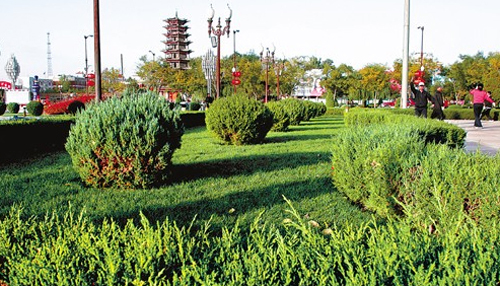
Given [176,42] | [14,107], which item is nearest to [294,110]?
[14,107]

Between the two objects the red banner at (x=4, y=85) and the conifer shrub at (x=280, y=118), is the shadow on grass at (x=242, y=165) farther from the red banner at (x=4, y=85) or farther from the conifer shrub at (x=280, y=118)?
the red banner at (x=4, y=85)

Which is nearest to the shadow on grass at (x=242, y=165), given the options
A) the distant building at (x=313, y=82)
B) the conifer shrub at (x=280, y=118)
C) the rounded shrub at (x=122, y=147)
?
the rounded shrub at (x=122, y=147)

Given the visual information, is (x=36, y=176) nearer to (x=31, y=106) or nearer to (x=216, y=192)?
(x=216, y=192)

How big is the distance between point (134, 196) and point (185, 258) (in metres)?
3.88

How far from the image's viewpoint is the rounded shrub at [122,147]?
6.27m

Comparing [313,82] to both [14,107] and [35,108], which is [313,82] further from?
[35,108]

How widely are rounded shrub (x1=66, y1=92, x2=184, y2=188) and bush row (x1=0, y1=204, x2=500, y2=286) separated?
3.95 m

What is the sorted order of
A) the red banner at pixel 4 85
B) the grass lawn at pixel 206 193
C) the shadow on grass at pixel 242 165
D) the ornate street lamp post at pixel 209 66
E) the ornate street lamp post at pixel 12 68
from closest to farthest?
1. the grass lawn at pixel 206 193
2. the shadow on grass at pixel 242 165
3. the red banner at pixel 4 85
4. the ornate street lamp post at pixel 209 66
5. the ornate street lamp post at pixel 12 68

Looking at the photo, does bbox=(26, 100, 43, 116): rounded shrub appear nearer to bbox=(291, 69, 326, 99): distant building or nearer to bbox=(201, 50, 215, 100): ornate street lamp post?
bbox=(201, 50, 215, 100): ornate street lamp post

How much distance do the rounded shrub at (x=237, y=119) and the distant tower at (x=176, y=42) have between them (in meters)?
75.1

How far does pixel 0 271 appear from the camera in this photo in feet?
8.11

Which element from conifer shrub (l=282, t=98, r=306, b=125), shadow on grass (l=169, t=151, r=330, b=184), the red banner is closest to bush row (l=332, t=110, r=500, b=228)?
shadow on grass (l=169, t=151, r=330, b=184)

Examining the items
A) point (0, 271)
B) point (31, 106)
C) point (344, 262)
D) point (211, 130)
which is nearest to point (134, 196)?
point (0, 271)

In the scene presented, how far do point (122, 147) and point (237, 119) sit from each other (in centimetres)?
578
